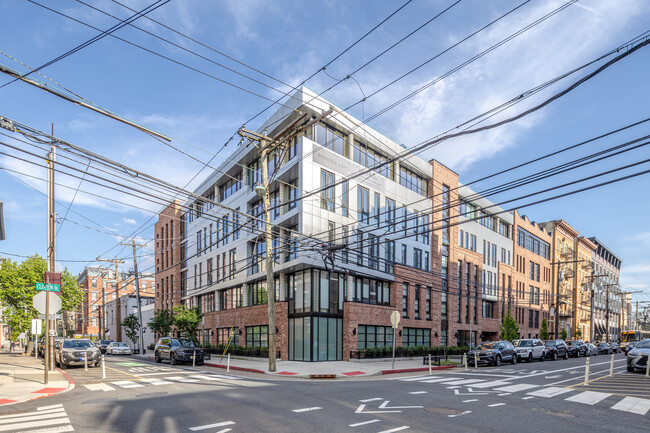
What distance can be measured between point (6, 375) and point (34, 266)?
24.2 m

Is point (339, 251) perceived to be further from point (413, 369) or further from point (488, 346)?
point (488, 346)

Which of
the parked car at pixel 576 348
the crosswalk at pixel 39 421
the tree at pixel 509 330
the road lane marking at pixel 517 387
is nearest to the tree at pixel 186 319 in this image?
the crosswalk at pixel 39 421

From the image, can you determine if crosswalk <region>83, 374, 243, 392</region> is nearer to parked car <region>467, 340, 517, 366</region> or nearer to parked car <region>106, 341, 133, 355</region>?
parked car <region>467, 340, 517, 366</region>

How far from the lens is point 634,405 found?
37.8ft

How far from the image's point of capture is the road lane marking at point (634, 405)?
10805mm

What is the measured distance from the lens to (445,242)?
4300cm

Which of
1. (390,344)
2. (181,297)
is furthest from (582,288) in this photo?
(181,297)

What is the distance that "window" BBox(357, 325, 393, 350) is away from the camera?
3167 centimetres

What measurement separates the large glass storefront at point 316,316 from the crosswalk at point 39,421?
19425 millimetres

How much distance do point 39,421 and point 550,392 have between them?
553 inches

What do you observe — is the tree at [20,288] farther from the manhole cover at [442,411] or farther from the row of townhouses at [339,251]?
the manhole cover at [442,411]

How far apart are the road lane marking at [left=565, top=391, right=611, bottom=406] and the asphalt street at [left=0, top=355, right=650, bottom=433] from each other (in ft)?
0.08

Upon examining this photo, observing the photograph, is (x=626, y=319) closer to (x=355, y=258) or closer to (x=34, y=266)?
(x=355, y=258)

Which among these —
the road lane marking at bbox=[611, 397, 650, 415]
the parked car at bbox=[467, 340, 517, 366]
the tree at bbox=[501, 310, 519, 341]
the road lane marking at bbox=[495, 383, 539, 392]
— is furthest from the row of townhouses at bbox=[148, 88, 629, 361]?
the road lane marking at bbox=[611, 397, 650, 415]
